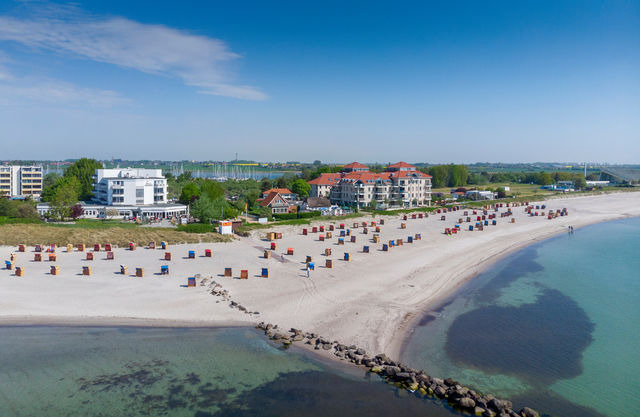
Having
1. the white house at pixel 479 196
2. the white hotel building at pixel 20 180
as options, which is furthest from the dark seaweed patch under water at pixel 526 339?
the white hotel building at pixel 20 180

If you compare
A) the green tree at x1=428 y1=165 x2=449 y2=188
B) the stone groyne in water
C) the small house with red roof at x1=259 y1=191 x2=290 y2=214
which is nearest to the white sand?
the stone groyne in water

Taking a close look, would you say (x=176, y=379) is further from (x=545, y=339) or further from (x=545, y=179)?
(x=545, y=179)

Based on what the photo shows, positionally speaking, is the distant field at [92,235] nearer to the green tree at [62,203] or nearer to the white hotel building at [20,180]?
the green tree at [62,203]

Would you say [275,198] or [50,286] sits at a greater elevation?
[275,198]

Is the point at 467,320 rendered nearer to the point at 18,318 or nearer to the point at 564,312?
the point at 564,312

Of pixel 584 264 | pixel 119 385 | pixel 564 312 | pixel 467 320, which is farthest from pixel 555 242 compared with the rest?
pixel 119 385

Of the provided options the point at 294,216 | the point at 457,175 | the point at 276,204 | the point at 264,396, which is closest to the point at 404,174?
the point at 276,204
